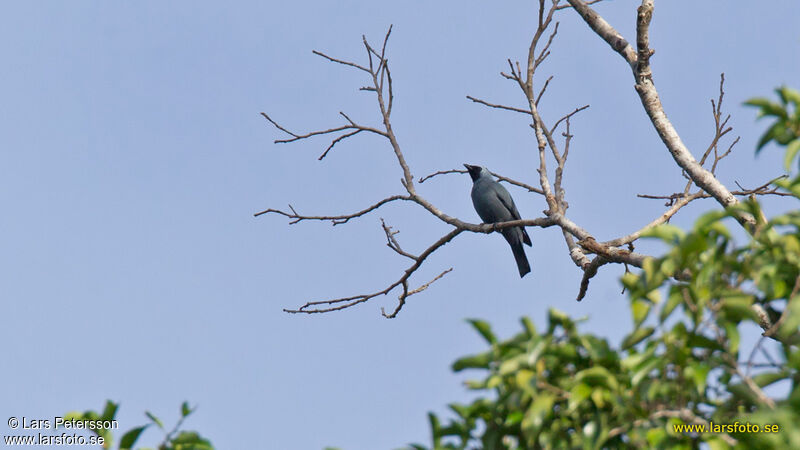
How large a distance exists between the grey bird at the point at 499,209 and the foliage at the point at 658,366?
7.32 metres

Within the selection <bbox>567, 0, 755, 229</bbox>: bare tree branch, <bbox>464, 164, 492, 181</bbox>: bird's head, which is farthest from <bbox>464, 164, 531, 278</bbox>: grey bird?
<bbox>567, 0, 755, 229</bbox>: bare tree branch

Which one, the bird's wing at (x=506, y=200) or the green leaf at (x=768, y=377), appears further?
the bird's wing at (x=506, y=200)

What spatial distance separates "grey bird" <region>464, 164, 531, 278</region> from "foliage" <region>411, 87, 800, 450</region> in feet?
24.0

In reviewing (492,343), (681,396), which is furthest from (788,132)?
(492,343)

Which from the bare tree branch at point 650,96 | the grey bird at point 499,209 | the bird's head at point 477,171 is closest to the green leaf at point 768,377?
the bare tree branch at point 650,96

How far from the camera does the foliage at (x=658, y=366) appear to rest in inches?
93.2

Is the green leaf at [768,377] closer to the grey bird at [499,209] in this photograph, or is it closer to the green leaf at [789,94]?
the green leaf at [789,94]

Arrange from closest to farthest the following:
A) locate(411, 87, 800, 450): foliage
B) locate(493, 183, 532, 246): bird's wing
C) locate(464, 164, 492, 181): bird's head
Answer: locate(411, 87, 800, 450): foliage → locate(493, 183, 532, 246): bird's wing → locate(464, 164, 492, 181): bird's head

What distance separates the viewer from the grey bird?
1007cm

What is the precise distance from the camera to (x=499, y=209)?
1050 centimetres

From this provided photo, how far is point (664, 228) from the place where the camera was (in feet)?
8.78

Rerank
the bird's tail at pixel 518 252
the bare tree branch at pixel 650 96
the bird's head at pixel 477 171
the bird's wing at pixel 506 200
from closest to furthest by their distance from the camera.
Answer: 1. the bare tree branch at pixel 650 96
2. the bird's tail at pixel 518 252
3. the bird's wing at pixel 506 200
4. the bird's head at pixel 477 171

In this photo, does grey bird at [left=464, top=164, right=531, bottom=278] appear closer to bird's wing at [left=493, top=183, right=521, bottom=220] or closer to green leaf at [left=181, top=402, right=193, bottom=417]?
bird's wing at [left=493, top=183, right=521, bottom=220]

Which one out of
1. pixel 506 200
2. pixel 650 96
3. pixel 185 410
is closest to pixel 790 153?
pixel 185 410
